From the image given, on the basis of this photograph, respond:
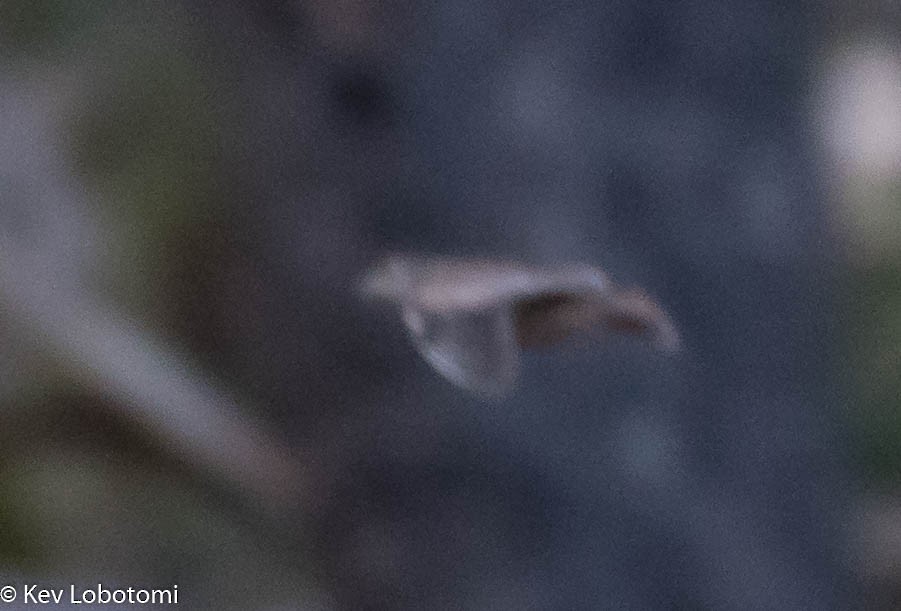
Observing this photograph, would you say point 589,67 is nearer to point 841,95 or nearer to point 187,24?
Answer: point 187,24

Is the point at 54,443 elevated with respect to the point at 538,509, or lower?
elevated

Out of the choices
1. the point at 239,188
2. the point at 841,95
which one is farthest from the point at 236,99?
the point at 841,95

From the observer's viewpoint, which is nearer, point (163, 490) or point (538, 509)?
point (538, 509)

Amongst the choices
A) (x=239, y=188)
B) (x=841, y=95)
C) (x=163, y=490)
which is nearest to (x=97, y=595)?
(x=163, y=490)

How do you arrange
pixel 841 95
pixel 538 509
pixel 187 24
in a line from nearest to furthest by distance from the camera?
pixel 538 509 < pixel 187 24 < pixel 841 95

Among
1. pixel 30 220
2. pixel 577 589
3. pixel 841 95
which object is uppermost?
pixel 841 95

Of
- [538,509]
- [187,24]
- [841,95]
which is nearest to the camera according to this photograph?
[538,509]
